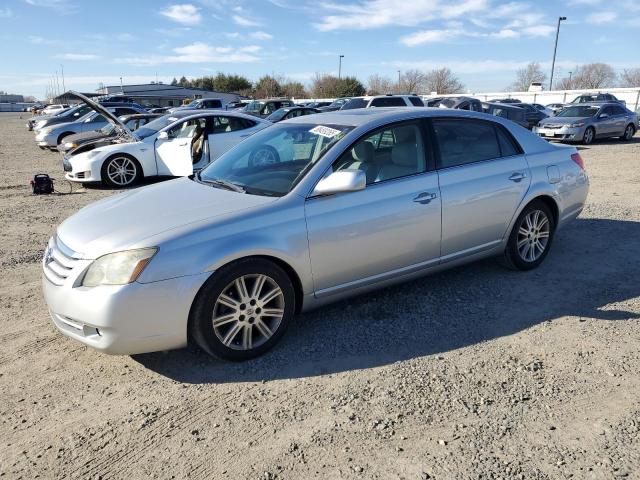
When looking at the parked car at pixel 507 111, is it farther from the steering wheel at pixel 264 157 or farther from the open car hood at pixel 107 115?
the steering wheel at pixel 264 157

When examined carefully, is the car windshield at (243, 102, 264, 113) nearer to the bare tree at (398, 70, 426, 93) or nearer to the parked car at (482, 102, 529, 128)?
the parked car at (482, 102, 529, 128)

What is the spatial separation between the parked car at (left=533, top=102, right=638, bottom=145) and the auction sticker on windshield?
16.5 meters

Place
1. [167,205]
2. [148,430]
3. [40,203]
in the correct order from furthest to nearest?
[40,203] < [167,205] < [148,430]

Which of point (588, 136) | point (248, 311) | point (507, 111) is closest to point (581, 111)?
point (588, 136)

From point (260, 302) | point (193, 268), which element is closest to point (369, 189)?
point (260, 302)

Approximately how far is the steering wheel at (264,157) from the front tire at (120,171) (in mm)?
6850

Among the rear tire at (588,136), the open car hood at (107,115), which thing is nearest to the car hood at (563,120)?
the rear tire at (588,136)

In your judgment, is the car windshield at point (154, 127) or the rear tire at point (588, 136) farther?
the rear tire at point (588, 136)

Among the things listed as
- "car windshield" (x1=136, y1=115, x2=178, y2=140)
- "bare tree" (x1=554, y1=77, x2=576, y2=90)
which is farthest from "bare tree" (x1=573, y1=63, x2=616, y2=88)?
"car windshield" (x1=136, y1=115, x2=178, y2=140)

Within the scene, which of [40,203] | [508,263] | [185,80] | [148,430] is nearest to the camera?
[148,430]

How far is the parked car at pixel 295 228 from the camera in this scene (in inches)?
124

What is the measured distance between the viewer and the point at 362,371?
11.0 ft

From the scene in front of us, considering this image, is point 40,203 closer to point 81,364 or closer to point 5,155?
point 81,364

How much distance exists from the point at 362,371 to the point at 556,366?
1.29m
